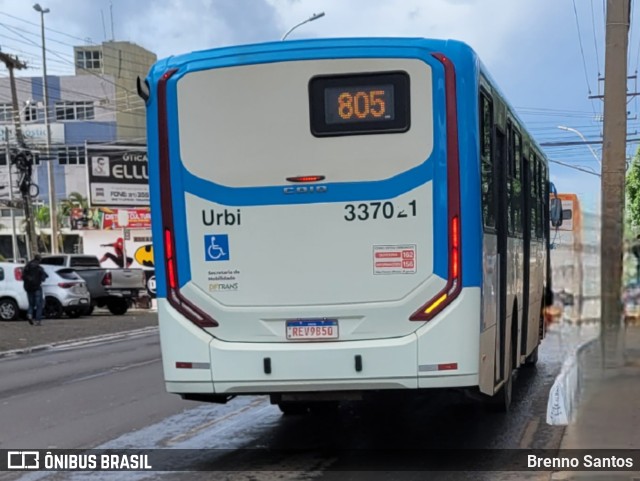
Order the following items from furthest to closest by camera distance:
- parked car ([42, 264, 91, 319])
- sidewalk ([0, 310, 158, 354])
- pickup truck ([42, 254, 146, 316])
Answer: pickup truck ([42, 254, 146, 316]) < parked car ([42, 264, 91, 319]) < sidewalk ([0, 310, 158, 354])

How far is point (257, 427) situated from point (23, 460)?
2344 mm

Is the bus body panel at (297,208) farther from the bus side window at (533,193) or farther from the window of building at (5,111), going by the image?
the window of building at (5,111)

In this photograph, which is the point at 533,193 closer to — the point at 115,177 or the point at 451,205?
the point at 451,205

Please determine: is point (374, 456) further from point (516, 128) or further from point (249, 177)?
point (516, 128)

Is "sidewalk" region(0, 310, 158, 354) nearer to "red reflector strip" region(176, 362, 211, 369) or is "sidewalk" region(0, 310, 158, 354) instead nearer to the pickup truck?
the pickup truck

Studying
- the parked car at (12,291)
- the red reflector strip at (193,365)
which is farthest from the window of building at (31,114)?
the red reflector strip at (193,365)

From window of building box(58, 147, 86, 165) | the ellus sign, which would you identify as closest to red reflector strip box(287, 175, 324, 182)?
the ellus sign

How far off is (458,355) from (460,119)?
1.78 m

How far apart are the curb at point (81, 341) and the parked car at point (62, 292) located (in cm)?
369

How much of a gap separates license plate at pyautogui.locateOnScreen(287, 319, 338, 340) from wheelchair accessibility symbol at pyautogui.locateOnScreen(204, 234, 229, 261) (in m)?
0.75

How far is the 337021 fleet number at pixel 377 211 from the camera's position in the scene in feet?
21.0

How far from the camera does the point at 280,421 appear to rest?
910 cm

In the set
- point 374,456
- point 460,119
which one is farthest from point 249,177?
point 374,456

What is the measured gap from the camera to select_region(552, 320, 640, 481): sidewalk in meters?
6.93
